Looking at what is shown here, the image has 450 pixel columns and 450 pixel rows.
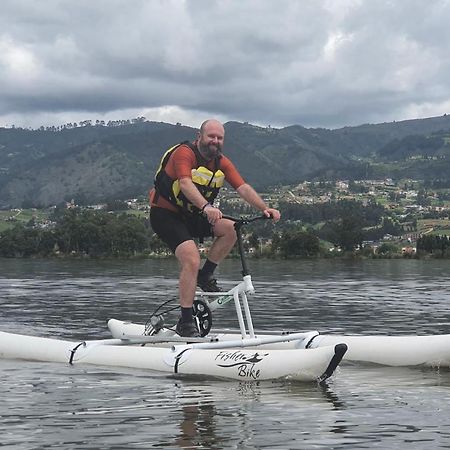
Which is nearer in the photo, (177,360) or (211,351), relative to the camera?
(211,351)

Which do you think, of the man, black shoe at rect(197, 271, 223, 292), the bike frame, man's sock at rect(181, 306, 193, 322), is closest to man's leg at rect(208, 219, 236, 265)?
the man

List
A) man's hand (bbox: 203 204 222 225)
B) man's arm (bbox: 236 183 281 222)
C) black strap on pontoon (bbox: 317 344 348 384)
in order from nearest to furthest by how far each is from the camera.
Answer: black strap on pontoon (bbox: 317 344 348 384) → man's hand (bbox: 203 204 222 225) → man's arm (bbox: 236 183 281 222)

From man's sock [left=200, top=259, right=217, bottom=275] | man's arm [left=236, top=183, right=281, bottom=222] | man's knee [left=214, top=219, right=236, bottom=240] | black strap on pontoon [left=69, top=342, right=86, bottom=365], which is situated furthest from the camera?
man's sock [left=200, top=259, right=217, bottom=275]

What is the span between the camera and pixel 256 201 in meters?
13.7

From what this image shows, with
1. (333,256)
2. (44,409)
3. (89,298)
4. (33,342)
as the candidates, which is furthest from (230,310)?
(333,256)

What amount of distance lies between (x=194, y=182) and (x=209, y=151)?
54 cm

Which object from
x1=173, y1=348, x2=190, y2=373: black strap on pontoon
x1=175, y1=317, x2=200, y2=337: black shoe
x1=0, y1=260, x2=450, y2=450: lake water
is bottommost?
x1=0, y1=260, x2=450, y2=450: lake water

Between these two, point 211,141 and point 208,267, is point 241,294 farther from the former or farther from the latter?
point 211,141

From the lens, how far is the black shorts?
44.7 ft

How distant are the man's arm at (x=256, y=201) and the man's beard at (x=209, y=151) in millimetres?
838

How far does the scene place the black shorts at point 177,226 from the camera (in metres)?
13.6

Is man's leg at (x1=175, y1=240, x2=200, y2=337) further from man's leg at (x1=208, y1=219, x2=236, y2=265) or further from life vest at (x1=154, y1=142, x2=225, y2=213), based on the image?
life vest at (x1=154, y1=142, x2=225, y2=213)

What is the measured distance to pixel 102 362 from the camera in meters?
13.7

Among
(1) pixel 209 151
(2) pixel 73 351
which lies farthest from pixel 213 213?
(2) pixel 73 351
